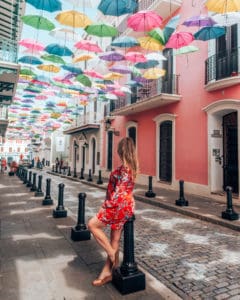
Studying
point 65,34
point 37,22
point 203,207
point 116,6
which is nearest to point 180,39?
point 116,6

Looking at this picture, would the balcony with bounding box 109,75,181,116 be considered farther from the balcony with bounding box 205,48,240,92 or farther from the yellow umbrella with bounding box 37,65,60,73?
the yellow umbrella with bounding box 37,65,60,73

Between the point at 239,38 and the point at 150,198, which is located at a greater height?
the point at 239,38

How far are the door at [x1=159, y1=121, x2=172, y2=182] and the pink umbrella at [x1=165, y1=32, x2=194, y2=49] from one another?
5621mm

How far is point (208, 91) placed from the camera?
10148mm

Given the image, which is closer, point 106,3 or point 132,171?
point 132,171

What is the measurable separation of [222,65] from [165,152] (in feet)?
17.2

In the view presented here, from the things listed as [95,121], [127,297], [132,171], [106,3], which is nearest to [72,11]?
[106,3]

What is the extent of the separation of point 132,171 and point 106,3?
17.0ft

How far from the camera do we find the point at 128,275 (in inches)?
118

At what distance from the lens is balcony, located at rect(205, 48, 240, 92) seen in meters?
8.90

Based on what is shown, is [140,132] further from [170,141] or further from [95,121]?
[95,121]

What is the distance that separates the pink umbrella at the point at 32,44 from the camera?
7.87 metres

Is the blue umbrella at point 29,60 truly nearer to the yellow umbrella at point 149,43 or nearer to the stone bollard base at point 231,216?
the yellow umbrella at point 149,43

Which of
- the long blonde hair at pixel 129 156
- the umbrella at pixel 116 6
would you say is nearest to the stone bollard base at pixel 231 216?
the long blonde hair at pixel 129 156
